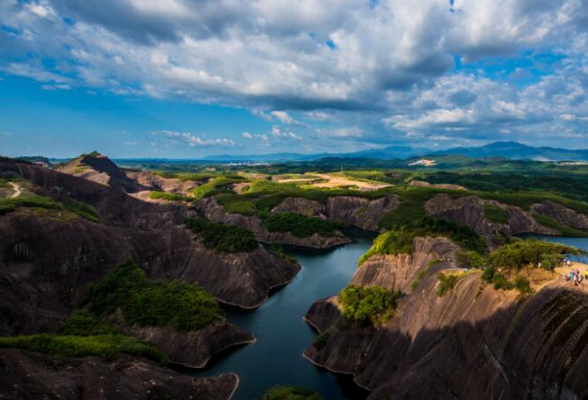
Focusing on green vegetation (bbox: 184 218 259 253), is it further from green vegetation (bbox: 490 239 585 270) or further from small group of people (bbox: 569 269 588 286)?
small group of people (bbox: 569 269 588 286)

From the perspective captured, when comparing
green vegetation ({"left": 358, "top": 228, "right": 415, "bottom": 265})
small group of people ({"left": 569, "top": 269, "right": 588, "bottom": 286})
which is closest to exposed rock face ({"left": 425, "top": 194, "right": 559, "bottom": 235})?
green vegetation ({"left": 358, "top": 228, "right": 415, "bottom": 265})

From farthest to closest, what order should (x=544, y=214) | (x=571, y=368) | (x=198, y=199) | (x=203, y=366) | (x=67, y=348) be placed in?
(x=198, y=199) → (x=544, y=214) → (x=203, y=366) → (x=67, y=348) → (x=571, y=368)

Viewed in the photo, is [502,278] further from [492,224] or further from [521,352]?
[492,224]

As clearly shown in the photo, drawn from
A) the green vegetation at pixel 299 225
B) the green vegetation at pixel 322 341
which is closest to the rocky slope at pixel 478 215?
the green vegetation at pixel 299 225

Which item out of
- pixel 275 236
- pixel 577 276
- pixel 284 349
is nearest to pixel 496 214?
pixel 275 236

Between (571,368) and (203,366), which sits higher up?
(571,368)

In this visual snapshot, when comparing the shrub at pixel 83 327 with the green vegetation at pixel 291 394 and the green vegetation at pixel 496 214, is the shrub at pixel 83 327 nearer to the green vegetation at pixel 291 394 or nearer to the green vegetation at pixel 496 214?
the green vegetation at pixel 291 394

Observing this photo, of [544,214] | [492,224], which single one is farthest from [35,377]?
[544,214]

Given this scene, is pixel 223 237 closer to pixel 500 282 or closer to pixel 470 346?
pixel 470 346
